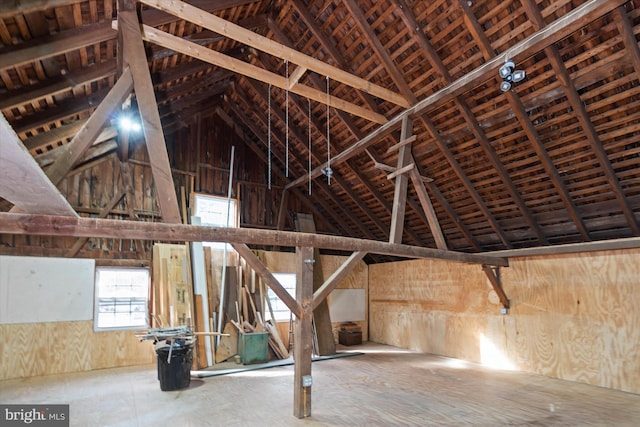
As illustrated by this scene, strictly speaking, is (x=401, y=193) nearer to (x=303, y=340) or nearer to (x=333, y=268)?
(x=303, y=340)

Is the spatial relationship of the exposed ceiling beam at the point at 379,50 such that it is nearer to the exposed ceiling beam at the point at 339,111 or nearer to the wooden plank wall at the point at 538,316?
the exposed ceiling beam at the point at 339,111

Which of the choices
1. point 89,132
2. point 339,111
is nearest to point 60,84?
point 89,132

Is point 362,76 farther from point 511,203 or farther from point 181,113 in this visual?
point 181,113

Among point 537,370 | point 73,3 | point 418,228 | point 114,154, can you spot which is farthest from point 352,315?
point 73,3

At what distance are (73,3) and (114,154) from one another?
4248 millimetres

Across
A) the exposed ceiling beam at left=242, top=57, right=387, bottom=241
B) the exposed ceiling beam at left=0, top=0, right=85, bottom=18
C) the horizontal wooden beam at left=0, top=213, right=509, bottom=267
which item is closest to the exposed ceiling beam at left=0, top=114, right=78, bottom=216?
the horizontal wooden beam at left=0, top=213, right=509, bottom=267

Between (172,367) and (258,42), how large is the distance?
4.42m

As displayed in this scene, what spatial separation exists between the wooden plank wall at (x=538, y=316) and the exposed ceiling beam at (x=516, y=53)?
3.29 m

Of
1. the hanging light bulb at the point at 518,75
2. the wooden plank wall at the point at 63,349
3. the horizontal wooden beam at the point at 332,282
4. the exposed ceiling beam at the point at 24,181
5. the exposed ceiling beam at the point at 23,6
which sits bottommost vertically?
the wooden plank wall at the point at 63,349

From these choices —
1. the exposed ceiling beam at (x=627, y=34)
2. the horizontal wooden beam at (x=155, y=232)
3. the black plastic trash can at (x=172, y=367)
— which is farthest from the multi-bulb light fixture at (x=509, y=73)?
the black plastic trash can at (x=172, y=367)

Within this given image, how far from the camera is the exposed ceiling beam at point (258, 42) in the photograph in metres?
4.20

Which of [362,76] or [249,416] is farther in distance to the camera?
[362,76]

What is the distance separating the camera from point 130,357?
6945 mm

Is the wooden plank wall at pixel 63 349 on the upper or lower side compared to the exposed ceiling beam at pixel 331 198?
lower
